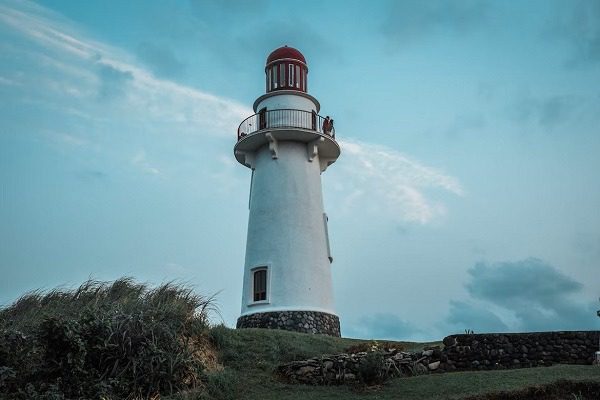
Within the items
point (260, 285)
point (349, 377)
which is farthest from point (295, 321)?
point (349, 377)

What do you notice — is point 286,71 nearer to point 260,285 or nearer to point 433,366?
point 260,285

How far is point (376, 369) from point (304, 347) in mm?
A: 3485

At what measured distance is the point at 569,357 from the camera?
16828 millimetres

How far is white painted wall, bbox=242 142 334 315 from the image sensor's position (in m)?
25.3

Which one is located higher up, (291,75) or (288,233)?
(291,75)

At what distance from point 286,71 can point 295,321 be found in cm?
969

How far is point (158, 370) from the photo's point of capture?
1394cm

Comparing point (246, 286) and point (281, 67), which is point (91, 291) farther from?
point (281, 67)

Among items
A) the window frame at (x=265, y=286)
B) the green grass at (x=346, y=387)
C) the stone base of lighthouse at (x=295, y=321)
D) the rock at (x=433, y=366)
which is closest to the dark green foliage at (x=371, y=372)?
the green grass at (x=346, y=387)

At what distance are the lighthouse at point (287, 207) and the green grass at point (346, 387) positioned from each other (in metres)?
6.94

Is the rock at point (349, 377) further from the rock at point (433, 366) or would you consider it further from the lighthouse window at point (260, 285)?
the lighthouse window at point (260, 285)

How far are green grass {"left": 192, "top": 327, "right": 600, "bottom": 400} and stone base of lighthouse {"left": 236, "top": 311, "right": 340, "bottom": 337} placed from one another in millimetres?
6230

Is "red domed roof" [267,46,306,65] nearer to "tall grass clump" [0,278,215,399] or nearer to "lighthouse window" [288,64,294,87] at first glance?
"lighthouse window" [288,64,294,87]

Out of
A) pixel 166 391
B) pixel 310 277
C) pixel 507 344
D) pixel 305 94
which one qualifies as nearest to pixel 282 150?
pixel 305 94
